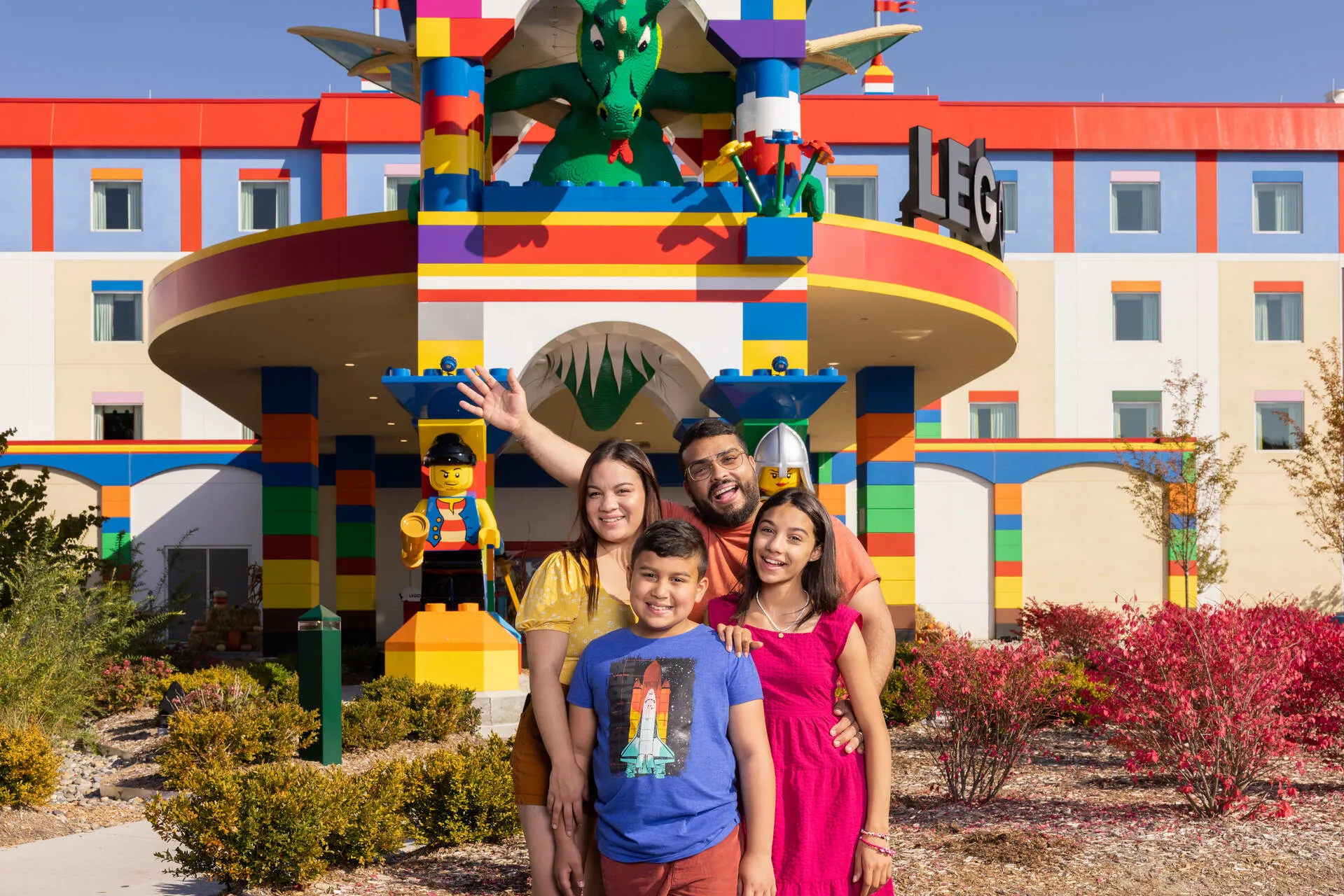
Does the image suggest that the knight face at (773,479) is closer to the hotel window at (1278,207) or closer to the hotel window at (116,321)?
the hotel window at (116,321)

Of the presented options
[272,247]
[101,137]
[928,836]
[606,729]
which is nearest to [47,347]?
[101,137]

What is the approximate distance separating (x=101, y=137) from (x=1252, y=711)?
29756 millimetres

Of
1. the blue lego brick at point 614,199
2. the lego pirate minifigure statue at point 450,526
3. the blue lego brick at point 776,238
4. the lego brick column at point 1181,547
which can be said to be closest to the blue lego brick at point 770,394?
the blue lego brick at point 776,238

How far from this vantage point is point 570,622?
164 inches

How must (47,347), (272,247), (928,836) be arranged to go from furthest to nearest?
(47,347) < (272,247) < (928,836)

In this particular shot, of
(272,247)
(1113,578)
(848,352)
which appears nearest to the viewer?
(272,247)

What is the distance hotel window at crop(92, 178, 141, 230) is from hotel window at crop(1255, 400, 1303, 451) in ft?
91.2

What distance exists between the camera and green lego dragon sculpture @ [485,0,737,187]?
1173 centimetres

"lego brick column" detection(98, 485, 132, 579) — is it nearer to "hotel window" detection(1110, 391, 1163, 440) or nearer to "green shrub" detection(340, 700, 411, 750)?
"green shrub" detection(340, 700, 411, 750)

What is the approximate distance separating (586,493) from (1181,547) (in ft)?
79.5

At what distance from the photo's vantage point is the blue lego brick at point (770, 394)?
11734mm

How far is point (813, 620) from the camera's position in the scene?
13.7 feet

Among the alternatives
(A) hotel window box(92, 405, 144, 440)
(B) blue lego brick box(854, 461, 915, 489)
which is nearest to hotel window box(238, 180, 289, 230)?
(A) hotel window box(92, 405, 144, 440)

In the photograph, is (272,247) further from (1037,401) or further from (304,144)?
(1037,401)
